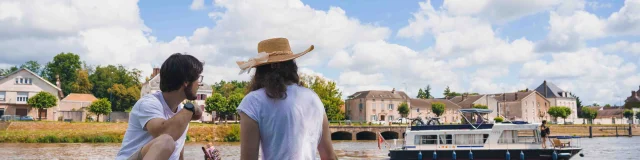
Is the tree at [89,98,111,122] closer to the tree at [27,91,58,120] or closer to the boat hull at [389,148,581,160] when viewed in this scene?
the tree at [27,91,58,120]

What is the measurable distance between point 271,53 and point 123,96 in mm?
81536

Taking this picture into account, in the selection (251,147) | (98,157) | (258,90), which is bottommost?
(98,157)

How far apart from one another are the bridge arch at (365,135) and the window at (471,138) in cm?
4077

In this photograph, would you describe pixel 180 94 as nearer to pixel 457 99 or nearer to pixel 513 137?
pixel 513 137

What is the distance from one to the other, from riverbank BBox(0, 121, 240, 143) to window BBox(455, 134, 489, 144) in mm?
28335

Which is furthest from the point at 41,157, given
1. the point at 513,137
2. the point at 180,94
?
the point at 180,94

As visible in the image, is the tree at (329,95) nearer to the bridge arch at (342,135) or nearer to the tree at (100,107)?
the bridge arch at (342,135)

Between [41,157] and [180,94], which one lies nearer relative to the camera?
[180,94]

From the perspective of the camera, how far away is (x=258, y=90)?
3.09 meters

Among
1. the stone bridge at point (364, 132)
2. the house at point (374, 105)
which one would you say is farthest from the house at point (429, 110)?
the stone bridge at point (364, 132)

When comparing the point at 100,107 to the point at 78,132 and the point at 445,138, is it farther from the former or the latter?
the point at 445,138

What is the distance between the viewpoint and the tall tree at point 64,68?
86875 mm

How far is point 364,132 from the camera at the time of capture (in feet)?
218

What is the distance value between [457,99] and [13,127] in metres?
74.5
